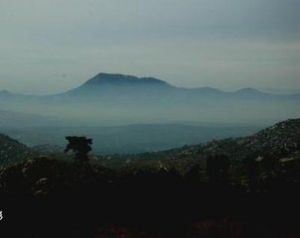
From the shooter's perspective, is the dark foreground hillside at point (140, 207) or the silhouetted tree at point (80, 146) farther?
the silhouetted tree at point (80, 146)

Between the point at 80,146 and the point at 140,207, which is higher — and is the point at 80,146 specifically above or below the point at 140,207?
above

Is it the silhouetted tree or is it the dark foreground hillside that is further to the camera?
the silhouetted tree

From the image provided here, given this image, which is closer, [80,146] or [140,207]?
[140,207]

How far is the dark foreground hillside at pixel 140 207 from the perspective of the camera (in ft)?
361

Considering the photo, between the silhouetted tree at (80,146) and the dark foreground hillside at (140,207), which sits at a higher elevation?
the silhouetted tree at (80,146)

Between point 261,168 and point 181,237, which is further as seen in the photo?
point 261,168

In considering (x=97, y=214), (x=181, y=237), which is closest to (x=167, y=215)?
(x=181, y=237)

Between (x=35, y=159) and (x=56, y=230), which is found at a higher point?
(x=35, y=159)

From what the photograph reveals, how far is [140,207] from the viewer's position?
11556 cm

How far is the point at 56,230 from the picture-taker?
110500mm

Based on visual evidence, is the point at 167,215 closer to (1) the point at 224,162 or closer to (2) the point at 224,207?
(2) the point at 224,207

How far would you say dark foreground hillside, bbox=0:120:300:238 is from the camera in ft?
361

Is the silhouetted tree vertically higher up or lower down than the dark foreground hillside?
higher up

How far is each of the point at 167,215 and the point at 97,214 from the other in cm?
1409
